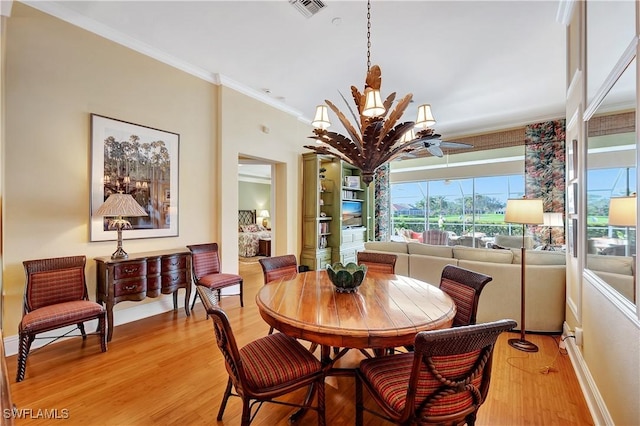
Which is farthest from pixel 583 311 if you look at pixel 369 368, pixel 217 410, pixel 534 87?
pixel 534 87

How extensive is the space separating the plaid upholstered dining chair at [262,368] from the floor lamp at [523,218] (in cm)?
231

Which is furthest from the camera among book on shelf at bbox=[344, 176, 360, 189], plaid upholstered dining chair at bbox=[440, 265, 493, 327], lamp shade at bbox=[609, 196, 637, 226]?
book on shelf at bbox=[344, 176, 360, 189]

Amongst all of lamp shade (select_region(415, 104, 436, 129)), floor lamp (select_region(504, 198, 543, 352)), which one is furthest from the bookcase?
floor lamp (select_region(504, 198, 543, 352))

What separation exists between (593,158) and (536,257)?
149 cm

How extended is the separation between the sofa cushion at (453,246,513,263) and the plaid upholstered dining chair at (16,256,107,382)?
3.80 meters

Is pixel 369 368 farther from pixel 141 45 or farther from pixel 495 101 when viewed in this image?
pixel 495 101

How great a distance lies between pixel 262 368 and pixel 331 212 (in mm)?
→ 4435

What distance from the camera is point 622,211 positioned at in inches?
55.5

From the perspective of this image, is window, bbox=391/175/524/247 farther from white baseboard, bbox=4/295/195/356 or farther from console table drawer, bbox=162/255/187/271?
white baseboard, bbox=4/295/195/356

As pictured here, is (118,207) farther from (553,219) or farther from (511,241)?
(511,241)

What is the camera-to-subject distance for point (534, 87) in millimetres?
4176

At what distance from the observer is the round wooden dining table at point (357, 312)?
1344mm

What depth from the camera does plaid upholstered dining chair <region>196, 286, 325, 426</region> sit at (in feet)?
4.60

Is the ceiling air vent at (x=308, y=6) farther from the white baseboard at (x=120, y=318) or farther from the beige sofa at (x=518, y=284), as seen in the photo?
the white baseboard at (x=120, y=318)
